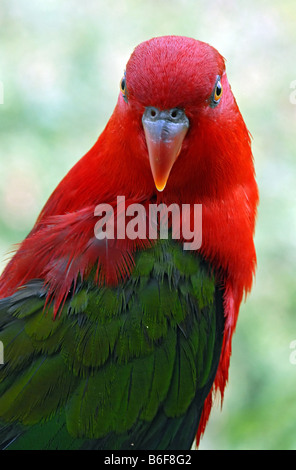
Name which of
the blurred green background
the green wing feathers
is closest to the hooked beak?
the green wing feathers

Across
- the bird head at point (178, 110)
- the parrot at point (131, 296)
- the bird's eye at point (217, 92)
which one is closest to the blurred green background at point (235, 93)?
the parrot at point (131, 296)

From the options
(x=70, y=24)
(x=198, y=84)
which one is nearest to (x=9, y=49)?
(x=70, y=24)

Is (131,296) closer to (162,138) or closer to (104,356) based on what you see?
(104,356)

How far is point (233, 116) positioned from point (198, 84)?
232 mm

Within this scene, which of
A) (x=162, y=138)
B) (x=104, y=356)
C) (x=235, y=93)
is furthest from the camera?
(x=235, y=93)

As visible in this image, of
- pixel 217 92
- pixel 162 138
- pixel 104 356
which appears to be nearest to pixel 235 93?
pixel 217 92

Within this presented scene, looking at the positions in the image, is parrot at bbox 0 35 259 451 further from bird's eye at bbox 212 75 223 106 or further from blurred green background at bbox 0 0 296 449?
blurred green background at bbox 0 0 296 449

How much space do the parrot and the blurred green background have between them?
3.75ft

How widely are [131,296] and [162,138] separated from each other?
42 cm

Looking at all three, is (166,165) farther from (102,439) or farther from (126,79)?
(102,439)

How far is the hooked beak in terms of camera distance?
154 cm

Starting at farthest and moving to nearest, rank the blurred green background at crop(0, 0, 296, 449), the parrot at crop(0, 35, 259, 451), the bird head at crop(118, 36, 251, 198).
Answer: the blurred green background at crop(0, 0, 296, 449) < the parrot at crop(0, 35, 259, 451) < the bird head at crop(118, 36, 251, 198)

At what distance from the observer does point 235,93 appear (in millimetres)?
3600

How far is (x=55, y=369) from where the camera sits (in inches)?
65.3
